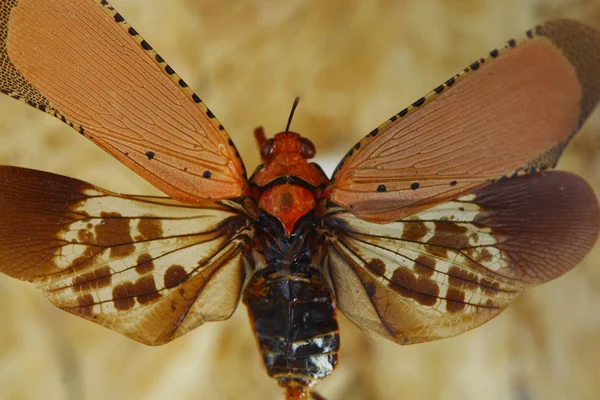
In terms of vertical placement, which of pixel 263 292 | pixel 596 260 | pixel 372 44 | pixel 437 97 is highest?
pixel 372 44

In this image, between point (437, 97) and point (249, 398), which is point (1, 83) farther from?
point (249, 398)

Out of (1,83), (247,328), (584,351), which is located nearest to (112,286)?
(1,83)

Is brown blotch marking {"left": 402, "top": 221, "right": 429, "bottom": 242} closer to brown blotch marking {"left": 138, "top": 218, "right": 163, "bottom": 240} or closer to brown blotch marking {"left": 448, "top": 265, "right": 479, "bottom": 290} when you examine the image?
brown blotch marking {"left": 448, "top": 265, "right": 479, "bottom": 290}

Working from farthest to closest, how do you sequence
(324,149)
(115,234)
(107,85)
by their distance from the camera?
(324,149) < (115,234) < (107,85)

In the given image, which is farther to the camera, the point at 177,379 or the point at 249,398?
the point at 249,398

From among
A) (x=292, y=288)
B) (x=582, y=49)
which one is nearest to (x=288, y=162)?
(x=292, y=288)

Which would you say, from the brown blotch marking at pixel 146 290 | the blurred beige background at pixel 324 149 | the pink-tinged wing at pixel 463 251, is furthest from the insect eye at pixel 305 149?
the blurred beige background at pixel 324 149

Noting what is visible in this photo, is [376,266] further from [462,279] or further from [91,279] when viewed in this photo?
[91,279]
